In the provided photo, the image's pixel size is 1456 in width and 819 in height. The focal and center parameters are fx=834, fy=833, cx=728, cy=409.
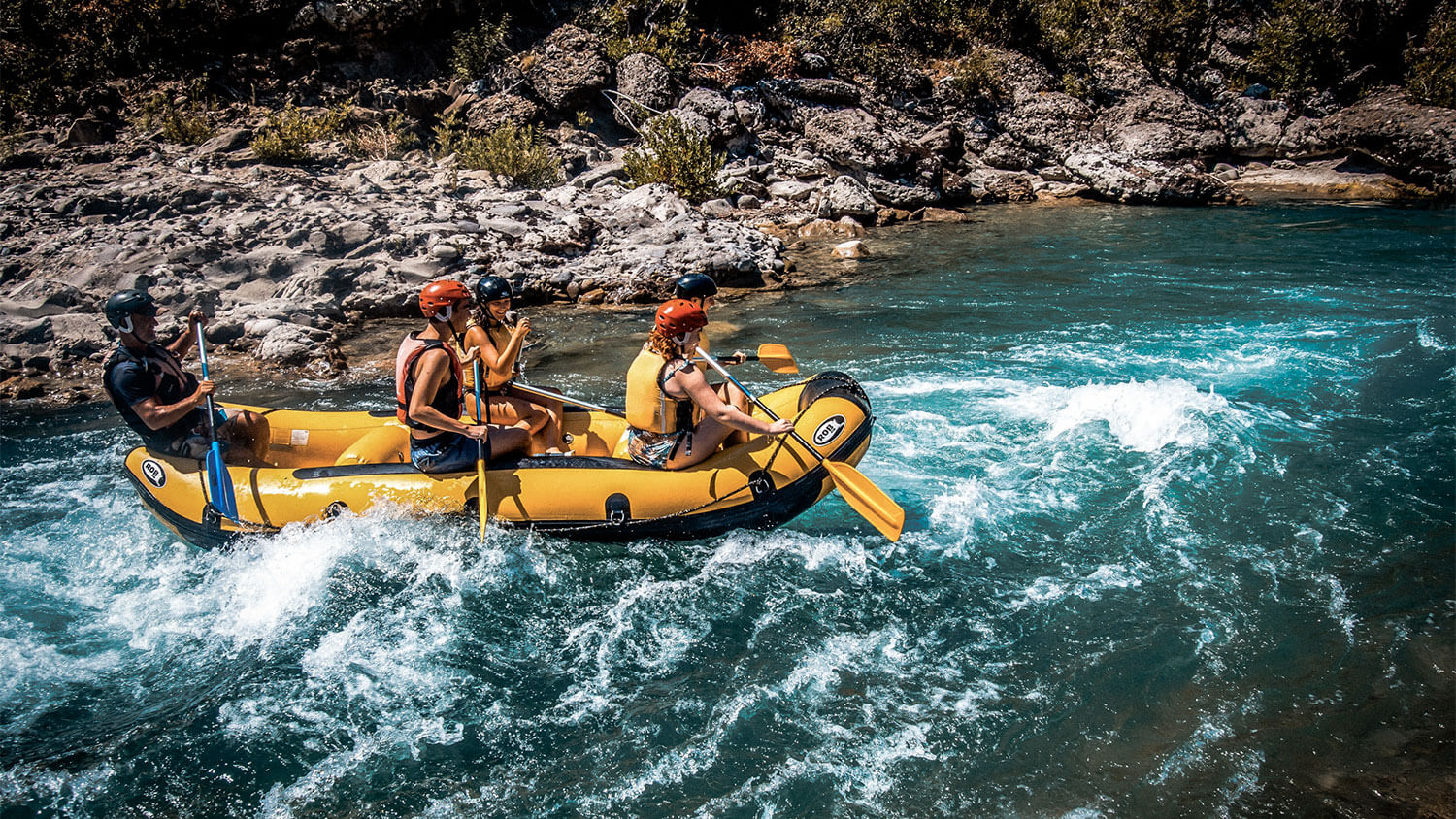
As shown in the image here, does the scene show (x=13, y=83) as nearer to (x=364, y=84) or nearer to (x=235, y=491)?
(x=364, y=84)

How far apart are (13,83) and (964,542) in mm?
17729

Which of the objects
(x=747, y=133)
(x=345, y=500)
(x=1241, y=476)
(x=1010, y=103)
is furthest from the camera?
(x=1010, y=103)

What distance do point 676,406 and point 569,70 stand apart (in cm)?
1437

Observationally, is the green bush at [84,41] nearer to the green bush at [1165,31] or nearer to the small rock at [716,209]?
the small rock at [716,209]

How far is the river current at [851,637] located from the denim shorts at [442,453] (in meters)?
0.36

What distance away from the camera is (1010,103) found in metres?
19.5

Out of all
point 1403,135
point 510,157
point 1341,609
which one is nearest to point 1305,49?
point 1403,135

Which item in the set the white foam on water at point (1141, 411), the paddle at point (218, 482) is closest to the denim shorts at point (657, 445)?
the paddle at point (218, 482)

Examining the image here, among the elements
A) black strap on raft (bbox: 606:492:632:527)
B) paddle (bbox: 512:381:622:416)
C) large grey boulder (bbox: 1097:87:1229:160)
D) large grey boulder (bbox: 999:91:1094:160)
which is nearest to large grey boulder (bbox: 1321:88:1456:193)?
large grey boulder (bbox: 1097:87:1229:160)

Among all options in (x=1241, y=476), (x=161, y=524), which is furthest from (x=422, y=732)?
(x=1241, y=476)

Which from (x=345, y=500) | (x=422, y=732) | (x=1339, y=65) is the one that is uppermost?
(x=1339, y=65)

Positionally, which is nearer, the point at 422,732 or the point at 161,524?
the point at 422,732

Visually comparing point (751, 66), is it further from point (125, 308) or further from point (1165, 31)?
point (125, 308)

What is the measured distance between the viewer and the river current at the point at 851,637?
3674 mm
